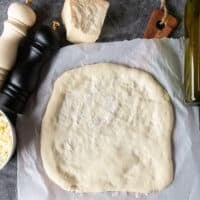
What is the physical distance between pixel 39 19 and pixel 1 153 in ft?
0.93

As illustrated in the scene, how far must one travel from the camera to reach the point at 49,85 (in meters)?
0.93

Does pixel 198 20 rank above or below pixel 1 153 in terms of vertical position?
above

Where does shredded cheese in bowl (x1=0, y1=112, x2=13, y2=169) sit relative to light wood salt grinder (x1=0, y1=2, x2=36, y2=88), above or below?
below

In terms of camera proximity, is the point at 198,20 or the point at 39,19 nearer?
the point at 198,20

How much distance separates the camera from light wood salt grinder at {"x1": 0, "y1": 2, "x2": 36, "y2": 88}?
89 centimetres

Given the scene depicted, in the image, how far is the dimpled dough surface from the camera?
2.91 ft

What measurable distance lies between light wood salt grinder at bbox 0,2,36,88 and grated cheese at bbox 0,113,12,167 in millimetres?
79

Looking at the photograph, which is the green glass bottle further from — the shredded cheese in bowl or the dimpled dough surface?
the shredded cheese in bowl

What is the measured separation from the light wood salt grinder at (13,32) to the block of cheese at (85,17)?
0.08 m

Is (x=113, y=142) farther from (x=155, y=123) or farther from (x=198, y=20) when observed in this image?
(x=198, y=20)

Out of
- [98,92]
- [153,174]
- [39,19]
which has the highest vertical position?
[39,19]

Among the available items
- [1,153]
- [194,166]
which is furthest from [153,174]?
[1,153]

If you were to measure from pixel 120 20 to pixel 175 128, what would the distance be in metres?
0.25

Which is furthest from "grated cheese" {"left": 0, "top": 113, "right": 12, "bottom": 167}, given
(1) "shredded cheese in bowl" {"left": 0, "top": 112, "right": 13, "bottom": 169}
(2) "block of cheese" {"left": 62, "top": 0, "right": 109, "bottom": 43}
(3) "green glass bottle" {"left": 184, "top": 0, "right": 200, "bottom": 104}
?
(3) "green glass bottle" {"left": 184, "top": 0, "right": 200, "bottom": 104}
